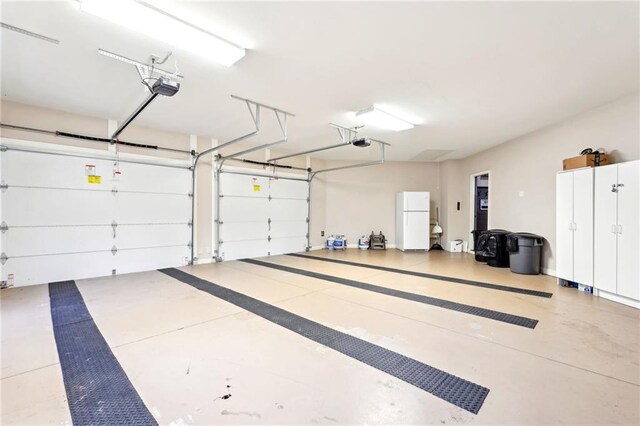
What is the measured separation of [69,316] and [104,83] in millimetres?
2752

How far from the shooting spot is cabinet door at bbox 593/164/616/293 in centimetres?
359

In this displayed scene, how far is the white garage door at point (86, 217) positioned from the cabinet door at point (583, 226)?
6.69m

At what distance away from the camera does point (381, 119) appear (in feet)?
15.1

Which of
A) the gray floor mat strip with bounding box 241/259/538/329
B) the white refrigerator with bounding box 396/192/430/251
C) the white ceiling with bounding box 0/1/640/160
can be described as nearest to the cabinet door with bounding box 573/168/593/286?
the white ceiling with bounding box 0/1/640/160

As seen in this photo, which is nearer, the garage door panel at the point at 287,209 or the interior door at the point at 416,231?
the garage door panel at the point at 287,209

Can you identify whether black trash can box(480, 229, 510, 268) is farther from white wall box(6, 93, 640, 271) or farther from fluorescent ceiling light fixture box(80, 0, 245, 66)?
fluorescent ceiling light fixture box(80, 0, 245, 66)

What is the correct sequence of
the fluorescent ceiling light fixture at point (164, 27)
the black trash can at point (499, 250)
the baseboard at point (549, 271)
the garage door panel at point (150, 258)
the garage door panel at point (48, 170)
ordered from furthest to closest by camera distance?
the black trash can at point (499, 250), the garage door panel at point (150, 258), the baseboard at point (549, 271), the garage door panel at point (48, 170), the fluorescent ceiling light fixture at point (164, 27)

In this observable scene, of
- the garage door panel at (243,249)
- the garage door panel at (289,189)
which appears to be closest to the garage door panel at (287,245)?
the garage door panel at (243,249)

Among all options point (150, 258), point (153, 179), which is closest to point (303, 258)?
→ point (150, 258)

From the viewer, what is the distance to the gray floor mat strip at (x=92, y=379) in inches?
64.3

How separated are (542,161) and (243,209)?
6.22 m

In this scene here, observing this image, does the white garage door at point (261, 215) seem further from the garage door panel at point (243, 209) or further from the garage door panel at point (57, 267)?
the garage door panel at point (57, 267)

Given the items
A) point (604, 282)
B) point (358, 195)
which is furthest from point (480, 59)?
point (358, 195)

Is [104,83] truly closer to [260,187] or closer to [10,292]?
[10,292]
